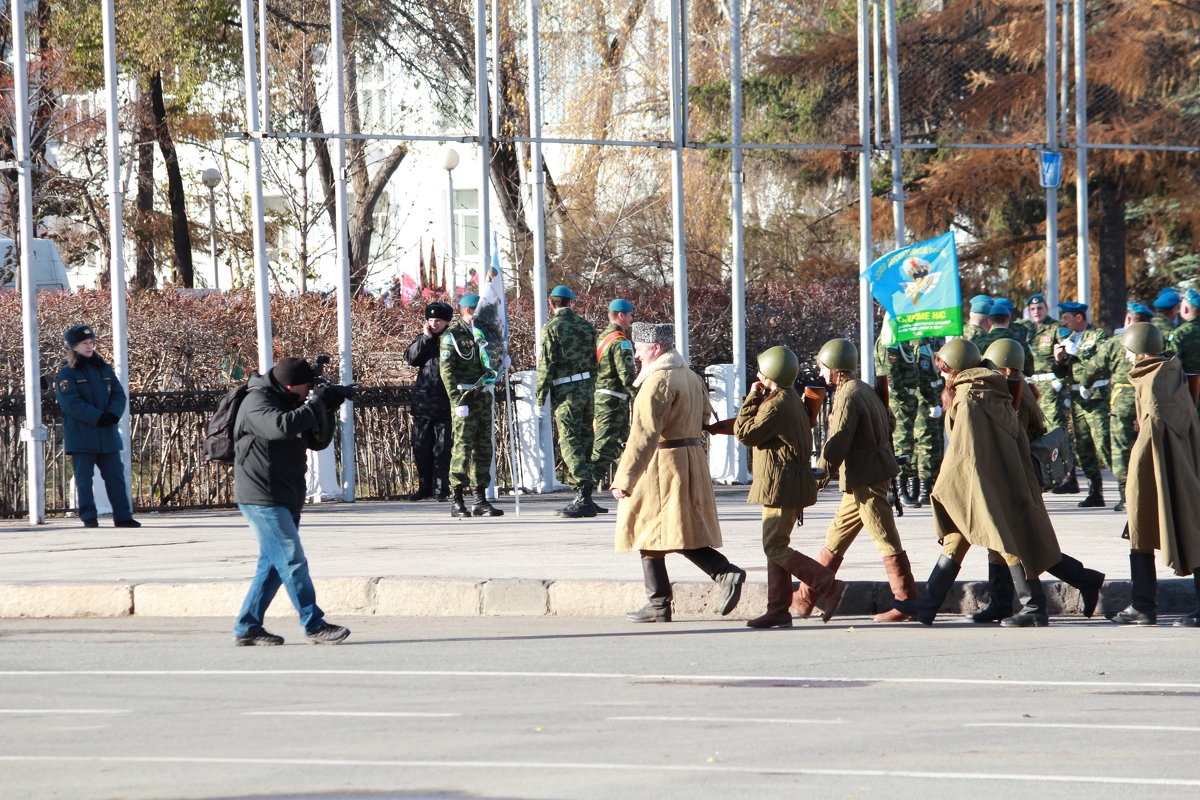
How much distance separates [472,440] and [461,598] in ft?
13.7

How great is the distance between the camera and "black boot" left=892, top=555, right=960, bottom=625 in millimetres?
9680

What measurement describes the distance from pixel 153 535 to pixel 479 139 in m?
5.32

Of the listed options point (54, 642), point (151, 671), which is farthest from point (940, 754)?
point (54, 642)

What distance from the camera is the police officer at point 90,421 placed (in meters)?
14.4

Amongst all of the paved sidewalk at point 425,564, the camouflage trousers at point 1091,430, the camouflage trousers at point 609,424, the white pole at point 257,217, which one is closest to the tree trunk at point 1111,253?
the camouflage trousers at point 1091,430

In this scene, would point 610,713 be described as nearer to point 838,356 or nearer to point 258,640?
point 258,640

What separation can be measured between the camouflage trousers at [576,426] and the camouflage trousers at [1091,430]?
4.43m

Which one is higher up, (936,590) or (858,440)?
(858,440)

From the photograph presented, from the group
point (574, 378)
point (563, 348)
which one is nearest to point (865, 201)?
point (574, 378)

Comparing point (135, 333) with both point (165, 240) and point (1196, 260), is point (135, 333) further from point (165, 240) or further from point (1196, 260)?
point (165, 240)

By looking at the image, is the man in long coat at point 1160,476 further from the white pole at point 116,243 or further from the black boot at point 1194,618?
the white pole at point 116,243

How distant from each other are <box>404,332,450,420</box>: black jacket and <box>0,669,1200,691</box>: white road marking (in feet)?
25.9

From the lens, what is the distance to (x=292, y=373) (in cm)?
900

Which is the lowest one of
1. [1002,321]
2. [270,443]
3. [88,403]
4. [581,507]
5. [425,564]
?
[425,564]
